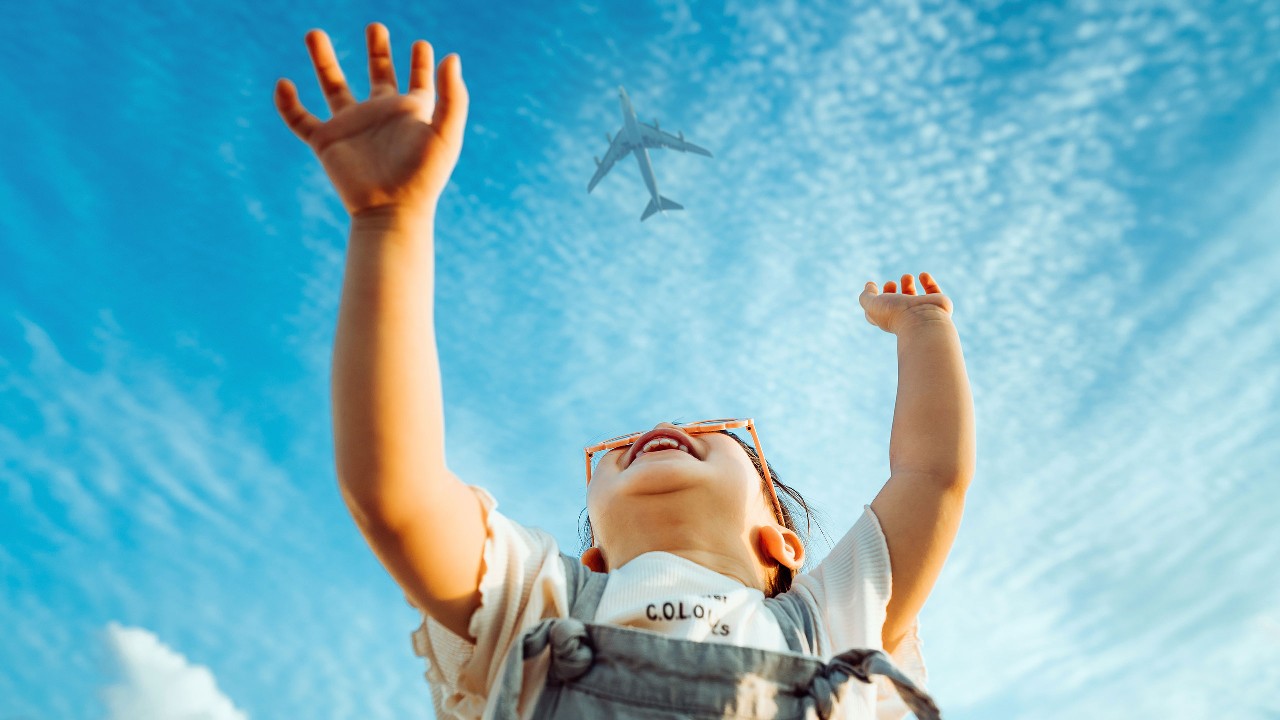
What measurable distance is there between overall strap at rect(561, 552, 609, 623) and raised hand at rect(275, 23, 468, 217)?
1164 millimetres

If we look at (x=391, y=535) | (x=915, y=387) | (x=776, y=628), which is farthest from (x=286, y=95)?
(x=915, y=387)

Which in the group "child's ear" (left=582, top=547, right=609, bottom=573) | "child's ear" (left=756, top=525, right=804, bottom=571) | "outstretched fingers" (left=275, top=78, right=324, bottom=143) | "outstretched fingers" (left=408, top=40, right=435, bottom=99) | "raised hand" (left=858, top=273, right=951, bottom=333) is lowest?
"child's ear" (left=582, top=547, right=609, bottom=573)

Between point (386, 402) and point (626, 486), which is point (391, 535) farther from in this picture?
point (626, 486)

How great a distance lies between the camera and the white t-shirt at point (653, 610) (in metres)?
2.10

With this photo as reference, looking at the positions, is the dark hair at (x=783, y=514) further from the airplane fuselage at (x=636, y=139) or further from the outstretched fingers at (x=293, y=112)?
the airplane fuselage at (x=636, y=139)

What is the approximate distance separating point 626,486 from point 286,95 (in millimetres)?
1816

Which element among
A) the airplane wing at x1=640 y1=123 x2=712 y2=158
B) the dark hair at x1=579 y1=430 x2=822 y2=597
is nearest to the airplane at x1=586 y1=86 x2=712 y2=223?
the airplane wing at x1=640 y1=123 x2=712 y2=158

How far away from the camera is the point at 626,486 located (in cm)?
299

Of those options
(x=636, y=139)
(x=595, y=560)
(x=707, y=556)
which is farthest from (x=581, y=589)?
(x=636, y=139)

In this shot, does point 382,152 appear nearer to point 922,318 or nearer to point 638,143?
point 922,318

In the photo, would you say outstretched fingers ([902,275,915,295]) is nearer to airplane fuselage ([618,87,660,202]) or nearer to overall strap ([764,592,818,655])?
overall strap ([764,592,818,655])

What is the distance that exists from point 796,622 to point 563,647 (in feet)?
3.13

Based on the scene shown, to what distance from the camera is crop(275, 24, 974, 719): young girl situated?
1.84 metres

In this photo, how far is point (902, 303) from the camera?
10.6 feet
